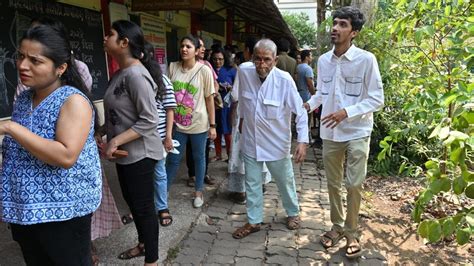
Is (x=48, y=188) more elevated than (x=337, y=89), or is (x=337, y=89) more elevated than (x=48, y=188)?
(x=337, y=89)

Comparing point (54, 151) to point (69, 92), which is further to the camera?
point (69, 92)

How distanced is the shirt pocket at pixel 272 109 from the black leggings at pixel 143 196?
1.12 meters

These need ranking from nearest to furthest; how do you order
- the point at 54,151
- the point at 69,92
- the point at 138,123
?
1. the point at 54,151
2. the point at 69,92
3. the point at 138,123

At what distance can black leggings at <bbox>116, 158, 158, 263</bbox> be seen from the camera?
2328 millimetres

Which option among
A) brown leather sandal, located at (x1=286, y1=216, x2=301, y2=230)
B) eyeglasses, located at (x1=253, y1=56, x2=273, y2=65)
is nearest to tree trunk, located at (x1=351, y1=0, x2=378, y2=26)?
eyeglasses, located at (x1=253, y1=56, x2=273, y2=65)

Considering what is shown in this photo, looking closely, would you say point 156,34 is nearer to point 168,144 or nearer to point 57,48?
point 168,144

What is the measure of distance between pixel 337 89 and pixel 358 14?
22.5 inches

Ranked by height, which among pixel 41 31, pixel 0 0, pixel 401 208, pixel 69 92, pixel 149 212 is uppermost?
pixel 0 0

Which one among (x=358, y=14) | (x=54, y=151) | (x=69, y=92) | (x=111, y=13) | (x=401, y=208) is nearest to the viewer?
(x=54, y=151)

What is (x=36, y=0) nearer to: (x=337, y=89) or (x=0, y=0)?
(x=0, y=0)

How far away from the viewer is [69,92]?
5.06 ft

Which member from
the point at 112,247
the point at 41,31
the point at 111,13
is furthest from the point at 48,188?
the point at 111,13

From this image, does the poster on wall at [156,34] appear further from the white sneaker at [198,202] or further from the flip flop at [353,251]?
the flip flop at [353,251]

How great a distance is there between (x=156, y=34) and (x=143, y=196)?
5.60 m
